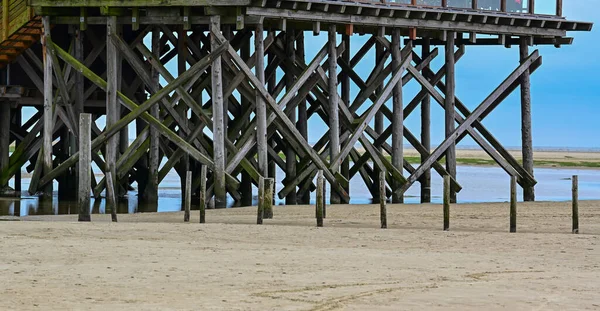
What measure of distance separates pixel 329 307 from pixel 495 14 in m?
17.7

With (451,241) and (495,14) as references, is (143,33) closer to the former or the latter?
(495,14)

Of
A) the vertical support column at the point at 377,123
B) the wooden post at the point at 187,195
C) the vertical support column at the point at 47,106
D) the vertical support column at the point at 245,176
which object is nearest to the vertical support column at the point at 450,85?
the vertical support column at the point at 377,123

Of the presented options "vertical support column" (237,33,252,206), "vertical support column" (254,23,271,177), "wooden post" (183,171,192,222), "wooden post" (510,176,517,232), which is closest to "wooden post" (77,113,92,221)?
"wooden post" (183,171,192,222)

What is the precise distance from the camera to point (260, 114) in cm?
2581

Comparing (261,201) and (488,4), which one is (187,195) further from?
(488,4)

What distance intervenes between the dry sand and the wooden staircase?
5.84 metres

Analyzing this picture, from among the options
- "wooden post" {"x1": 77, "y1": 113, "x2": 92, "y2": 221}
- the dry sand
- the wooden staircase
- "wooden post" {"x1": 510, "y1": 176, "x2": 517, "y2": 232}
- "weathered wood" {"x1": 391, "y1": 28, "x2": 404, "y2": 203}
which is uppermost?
the wooden staircase

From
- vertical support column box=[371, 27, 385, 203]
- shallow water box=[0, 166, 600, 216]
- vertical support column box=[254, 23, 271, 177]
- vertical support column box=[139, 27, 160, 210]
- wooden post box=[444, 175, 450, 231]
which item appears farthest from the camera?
vertical support column box=[371, 27, 385, 203]

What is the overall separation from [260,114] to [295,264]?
10.5 metres

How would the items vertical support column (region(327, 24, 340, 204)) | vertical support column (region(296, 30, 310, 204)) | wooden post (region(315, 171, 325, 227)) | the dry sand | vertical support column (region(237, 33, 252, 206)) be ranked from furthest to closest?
vertical support column (region(296, 30, 310, 204)), vertical support column (region(237, 33, 252, 206)), vertical support column (region(327, 24, 340, 204)), wooden post (region(315, 171, 325, 227)), the dry sand

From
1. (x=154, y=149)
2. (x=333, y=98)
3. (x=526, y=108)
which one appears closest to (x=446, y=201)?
(x=333, y=98)

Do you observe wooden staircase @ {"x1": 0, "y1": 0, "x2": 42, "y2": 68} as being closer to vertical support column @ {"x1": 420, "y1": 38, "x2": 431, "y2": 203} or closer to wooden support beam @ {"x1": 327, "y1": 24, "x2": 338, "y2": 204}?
wooden support beam @ {"x1": 327, "y1": 24, "x2": 338, "y2": 204}

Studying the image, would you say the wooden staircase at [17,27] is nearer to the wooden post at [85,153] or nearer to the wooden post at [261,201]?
the wooden post at [85,153]

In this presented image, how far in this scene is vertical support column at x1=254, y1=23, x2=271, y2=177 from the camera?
25.5 m
